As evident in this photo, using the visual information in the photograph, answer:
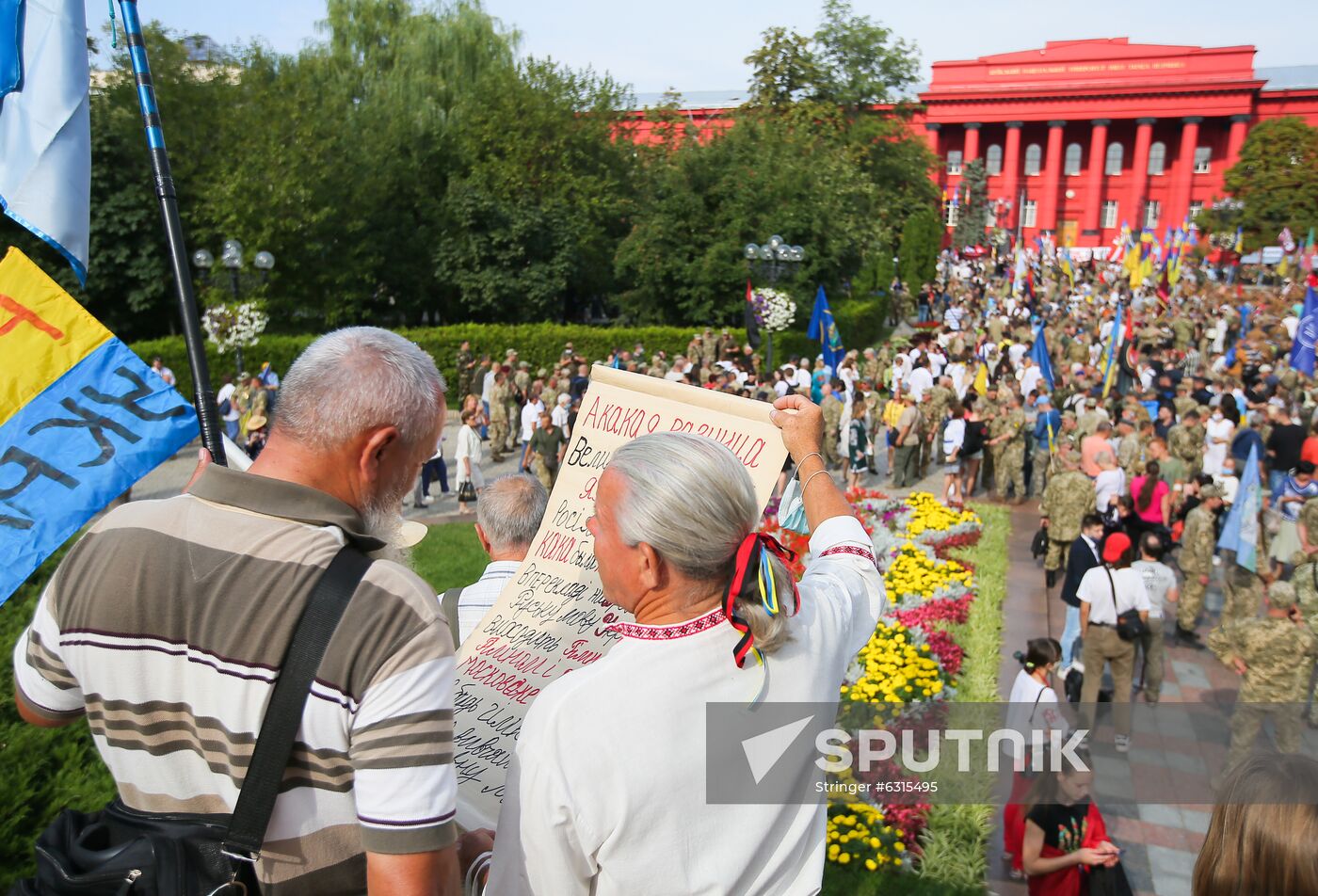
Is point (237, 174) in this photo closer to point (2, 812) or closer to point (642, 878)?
point (2, 812)

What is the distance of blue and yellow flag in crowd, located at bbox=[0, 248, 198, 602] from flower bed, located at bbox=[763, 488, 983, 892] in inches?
69.1

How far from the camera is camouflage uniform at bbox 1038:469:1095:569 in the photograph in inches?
407

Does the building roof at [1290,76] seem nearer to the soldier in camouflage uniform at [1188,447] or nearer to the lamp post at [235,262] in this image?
the soldier in camouflage uniform at [1188,447]

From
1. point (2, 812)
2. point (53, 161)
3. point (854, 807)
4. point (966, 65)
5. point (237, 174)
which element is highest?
point (966, 65)

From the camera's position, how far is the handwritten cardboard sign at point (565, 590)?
2369mm

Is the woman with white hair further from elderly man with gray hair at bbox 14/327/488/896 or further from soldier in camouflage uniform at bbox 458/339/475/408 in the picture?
soldier in camouflage uniform at bbox 458/339/475/408

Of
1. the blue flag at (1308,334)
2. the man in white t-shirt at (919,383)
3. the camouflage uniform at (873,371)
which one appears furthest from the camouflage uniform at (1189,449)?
the camouflage uniform at (873,371)

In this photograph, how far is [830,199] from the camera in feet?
91.1

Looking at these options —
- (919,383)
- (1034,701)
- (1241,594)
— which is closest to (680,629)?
(1034,701)

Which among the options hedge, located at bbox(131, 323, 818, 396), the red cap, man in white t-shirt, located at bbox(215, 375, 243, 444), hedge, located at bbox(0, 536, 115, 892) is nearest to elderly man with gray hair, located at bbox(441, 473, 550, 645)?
hedge, located at bbox(0, 536, 115, 892)

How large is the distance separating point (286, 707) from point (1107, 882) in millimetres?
3836

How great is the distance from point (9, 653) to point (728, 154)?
2536 cm

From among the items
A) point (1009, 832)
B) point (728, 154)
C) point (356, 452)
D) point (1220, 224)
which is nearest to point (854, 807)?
point (1009, 832)

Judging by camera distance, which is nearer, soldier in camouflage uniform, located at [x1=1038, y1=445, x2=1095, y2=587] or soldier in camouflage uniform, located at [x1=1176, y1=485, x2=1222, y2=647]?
soldier in camouflage uniform, located at [x1=1176, y1=485, x2=1222, y2=647]
